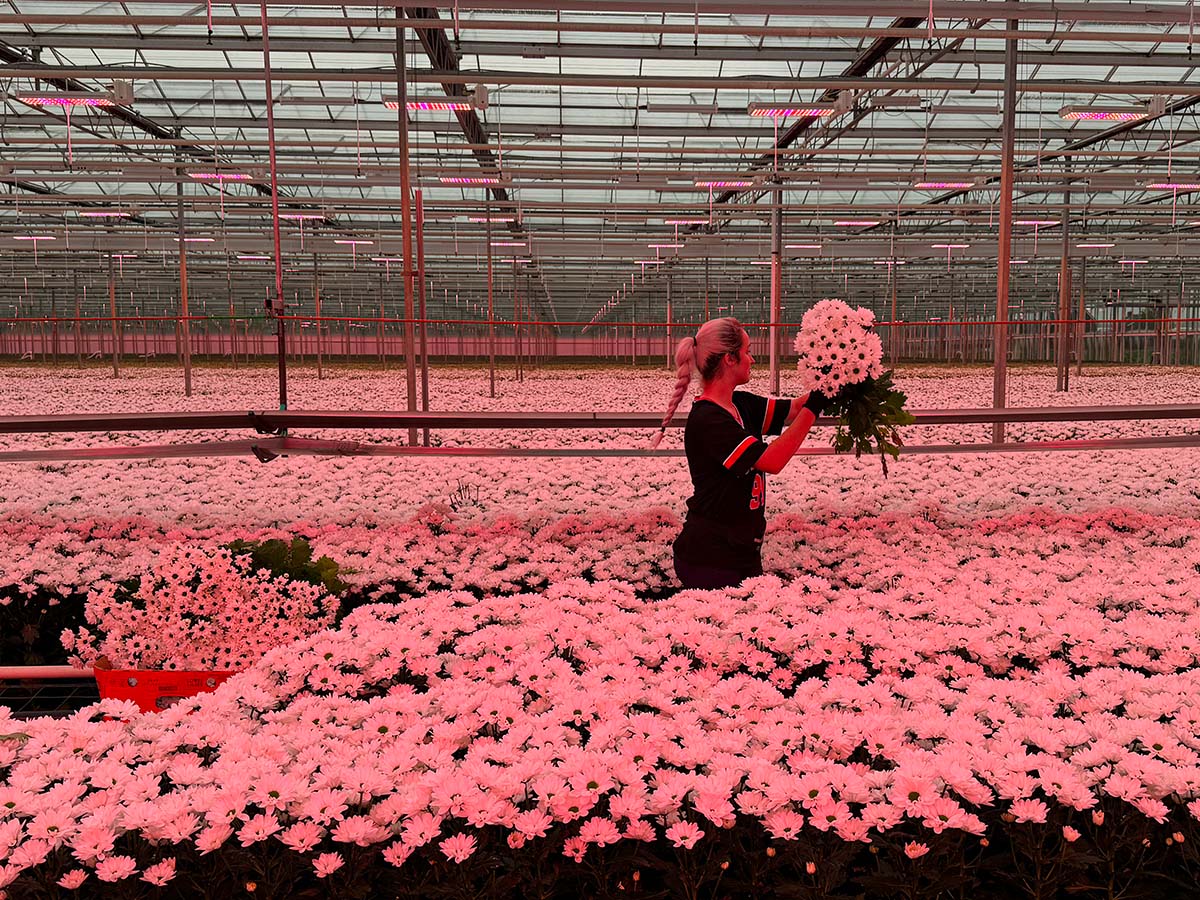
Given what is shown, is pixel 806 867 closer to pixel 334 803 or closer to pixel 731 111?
pixel 334 803

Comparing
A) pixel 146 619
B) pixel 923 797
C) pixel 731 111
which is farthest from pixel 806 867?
pixel 731 111

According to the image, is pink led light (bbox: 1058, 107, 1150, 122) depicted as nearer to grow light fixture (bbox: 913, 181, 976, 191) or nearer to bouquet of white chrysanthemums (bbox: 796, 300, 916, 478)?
grow light fixture (bbox: 913, 181, 976, 191)

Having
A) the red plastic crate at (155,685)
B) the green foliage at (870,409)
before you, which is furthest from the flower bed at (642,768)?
the green foliage at (870,409)

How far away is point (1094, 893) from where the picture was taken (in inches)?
77.7

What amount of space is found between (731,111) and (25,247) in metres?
23.2

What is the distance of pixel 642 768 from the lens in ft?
7.33

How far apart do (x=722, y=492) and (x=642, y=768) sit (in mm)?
1861

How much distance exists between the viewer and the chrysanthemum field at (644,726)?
6.42ft

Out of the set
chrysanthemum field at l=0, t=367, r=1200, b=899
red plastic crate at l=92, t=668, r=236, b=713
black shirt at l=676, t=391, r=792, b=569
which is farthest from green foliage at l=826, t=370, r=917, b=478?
red plastic crate at l=92, t=668, r=236, b=713

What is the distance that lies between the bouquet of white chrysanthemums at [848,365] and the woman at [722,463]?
0.12m

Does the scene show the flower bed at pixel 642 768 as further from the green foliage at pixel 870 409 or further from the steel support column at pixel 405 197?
the steel support column at pixel 405 197

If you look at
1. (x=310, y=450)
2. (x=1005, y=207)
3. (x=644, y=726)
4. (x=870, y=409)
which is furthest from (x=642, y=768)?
(x=1005, y=207)

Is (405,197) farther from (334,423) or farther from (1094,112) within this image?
(1094,112)

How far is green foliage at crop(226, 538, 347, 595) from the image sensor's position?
13.6ft
